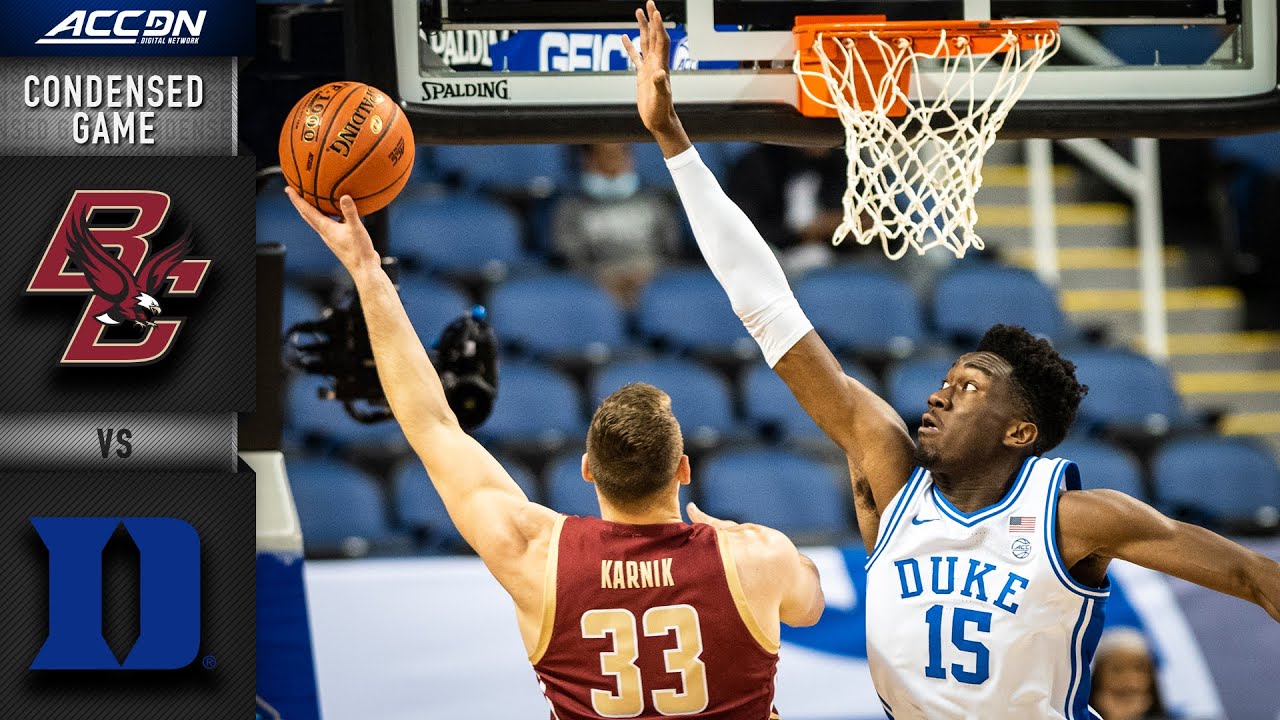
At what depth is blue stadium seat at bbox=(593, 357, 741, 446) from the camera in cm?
762

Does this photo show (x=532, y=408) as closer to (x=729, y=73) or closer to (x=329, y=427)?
(x=329, y=427)

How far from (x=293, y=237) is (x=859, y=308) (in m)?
3.05

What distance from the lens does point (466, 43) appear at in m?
4.51

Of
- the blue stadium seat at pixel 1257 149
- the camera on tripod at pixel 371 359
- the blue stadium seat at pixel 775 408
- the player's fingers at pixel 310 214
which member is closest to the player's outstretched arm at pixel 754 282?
the player's fingers at pixel 310 214

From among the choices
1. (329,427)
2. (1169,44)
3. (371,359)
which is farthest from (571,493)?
(1169,44)

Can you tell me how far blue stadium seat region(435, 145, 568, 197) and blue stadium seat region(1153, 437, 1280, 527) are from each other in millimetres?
3641

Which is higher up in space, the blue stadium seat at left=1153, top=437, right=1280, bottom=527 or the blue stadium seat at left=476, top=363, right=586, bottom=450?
the blue stadium seat at left=476, top=363, right=586, bottom=450

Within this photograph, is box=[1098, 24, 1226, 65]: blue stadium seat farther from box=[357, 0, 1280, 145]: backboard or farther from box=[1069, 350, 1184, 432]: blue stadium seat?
box=[1069, 350, 1184, 432]: blue stadium seat

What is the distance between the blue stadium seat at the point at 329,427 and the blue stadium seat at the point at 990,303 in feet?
9.96

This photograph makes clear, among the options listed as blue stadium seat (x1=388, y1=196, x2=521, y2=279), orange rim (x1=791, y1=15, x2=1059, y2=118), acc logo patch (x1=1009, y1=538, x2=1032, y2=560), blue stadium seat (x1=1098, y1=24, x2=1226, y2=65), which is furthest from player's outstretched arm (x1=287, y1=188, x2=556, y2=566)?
blue stadium seat (x1=388, y1=196, x2=521, y2=279)

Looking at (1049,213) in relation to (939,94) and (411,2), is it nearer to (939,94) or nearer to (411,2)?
(939,94)

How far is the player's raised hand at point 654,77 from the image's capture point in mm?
3646

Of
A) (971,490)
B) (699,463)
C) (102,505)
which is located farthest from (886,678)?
(699,463)

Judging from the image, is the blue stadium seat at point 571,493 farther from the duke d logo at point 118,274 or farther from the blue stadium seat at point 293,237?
the duke d logo at point 118,274
